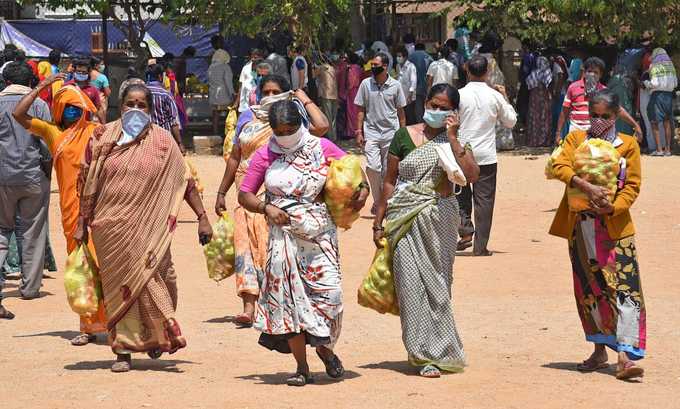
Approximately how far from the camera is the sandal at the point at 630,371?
289 inches

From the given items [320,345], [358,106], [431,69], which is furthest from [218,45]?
[320,345]

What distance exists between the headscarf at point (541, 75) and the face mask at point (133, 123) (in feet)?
48.3

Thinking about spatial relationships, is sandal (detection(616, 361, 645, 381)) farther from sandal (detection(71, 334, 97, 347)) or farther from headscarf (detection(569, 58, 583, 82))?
headscarf (detection(569, 58, 583, 82))

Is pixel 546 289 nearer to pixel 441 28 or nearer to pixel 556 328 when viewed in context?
pixel 556 328

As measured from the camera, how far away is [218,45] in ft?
75.4

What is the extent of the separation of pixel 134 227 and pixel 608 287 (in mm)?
2686

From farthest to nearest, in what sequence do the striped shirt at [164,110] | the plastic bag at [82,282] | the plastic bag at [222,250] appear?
the striped shirt at [164,110], the plastic bag at [222,250], the plastic bag at [82,282]

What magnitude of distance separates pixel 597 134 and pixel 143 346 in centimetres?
286

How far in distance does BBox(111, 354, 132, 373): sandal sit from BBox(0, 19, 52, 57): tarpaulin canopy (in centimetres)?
2145

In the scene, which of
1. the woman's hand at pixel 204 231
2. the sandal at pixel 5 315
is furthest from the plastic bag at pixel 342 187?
the sandal at pixel 5 315

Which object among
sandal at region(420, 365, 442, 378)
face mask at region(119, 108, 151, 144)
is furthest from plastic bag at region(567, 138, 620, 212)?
face mask at region(119, 108, 151, 144)

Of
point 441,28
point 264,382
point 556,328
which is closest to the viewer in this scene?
point 264,382

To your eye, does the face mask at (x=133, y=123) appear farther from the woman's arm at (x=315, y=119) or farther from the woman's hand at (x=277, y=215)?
the woman's hand at (x=277, y=215)

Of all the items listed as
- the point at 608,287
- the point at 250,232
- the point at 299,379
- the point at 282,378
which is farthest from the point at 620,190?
the point at 250,232
